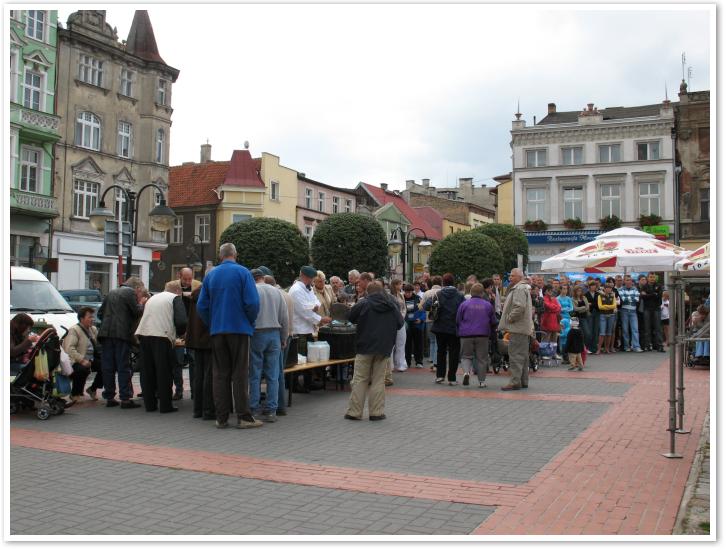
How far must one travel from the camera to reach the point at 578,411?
989cm

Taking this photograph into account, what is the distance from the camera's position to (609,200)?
52000 millimetres

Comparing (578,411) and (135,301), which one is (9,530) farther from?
(578,411)

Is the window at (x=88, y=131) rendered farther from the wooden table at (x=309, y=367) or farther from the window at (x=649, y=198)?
the window at (x=649, y=198)

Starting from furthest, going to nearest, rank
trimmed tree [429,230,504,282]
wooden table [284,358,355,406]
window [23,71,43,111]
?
1. trimmed tree [429,230,504,282]
2. window [23,71,43,111]
3. wooden table [284,358,355,406]

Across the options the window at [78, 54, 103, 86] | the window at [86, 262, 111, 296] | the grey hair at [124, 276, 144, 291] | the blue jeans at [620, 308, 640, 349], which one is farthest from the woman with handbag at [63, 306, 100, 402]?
the window at [78, 54, 103, 86]

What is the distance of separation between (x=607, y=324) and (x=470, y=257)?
23230mm

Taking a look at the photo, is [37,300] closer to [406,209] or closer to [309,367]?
[309,367]

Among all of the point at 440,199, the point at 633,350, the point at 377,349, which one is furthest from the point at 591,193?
the point at 377,349

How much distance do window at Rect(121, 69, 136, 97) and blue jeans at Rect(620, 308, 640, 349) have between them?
3102 centimetres

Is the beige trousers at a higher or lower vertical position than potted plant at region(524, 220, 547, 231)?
lower

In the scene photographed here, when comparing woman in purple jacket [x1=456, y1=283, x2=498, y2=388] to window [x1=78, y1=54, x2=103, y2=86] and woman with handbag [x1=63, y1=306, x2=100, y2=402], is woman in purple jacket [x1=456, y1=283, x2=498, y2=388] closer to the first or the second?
woman with handbag [x1=63, y1=306, x2=100, y2=402]

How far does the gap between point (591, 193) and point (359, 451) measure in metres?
48.4

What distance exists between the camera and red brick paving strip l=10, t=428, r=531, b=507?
5.85m

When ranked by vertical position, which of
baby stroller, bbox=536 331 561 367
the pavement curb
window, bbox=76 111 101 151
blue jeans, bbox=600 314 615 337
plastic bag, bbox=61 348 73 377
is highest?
window, bbox=76 111 101 151
